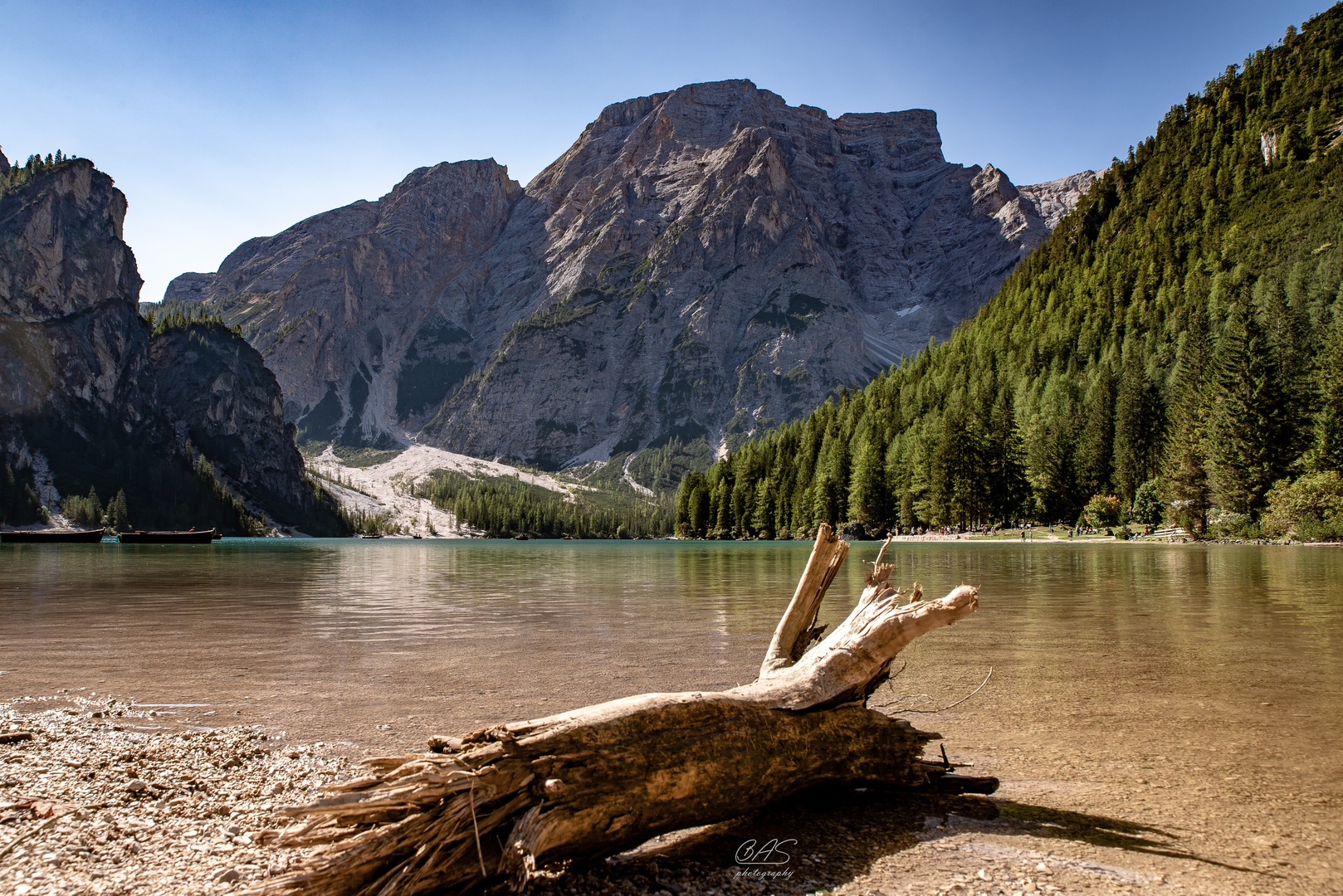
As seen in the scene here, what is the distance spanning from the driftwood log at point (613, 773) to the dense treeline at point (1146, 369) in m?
80.5

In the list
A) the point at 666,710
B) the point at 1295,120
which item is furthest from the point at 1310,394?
the point at 1295,120

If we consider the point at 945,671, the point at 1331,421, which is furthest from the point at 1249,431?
the point at 945,671

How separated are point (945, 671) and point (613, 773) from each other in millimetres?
9437

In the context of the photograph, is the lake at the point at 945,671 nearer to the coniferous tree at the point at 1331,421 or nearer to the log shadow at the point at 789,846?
the log shadow at the point at 789,846

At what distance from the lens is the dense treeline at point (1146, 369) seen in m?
82.1

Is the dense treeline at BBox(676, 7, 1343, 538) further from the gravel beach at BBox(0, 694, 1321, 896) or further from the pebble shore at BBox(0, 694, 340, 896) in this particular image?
the pebble shore at BBox(0, 694, 340, 896)

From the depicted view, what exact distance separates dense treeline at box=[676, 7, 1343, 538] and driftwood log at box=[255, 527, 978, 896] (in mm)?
80531

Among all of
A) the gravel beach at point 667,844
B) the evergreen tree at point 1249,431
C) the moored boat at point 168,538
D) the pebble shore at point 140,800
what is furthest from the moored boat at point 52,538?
the evergreen tree at point 1249,431

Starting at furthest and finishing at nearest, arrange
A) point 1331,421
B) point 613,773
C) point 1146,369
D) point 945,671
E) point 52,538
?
1. point 52,538
2. point 1146,369
3. point 1331,421
4. point 945,671
5. point 613,773

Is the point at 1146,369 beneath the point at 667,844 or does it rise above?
above

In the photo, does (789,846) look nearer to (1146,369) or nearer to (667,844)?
(667,844)

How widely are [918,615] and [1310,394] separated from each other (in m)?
101

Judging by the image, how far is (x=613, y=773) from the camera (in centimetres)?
529
